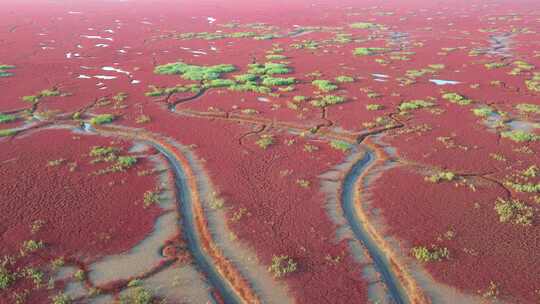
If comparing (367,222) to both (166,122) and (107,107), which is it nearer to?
(166,122)

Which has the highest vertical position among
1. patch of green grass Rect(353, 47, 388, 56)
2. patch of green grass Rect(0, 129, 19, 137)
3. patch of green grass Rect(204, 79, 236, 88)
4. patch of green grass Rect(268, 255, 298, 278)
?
patch of green grass Rect(353, 47, 388, 56)

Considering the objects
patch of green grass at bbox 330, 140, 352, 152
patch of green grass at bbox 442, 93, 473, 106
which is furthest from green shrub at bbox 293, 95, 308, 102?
patch of green grass at bbox 442, 93, 473, 106

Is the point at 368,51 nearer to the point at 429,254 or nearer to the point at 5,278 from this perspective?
the point at 429,254

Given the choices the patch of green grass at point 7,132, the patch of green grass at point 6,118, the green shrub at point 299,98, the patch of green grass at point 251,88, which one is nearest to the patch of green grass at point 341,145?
the green shrub at point 299,98

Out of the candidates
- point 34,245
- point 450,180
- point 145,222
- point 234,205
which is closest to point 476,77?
point 450,180

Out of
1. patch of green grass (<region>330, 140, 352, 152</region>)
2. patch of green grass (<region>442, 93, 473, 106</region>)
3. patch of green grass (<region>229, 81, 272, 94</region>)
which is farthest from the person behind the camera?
patch of green grass (<region>229, 81, 272, 94</region>)

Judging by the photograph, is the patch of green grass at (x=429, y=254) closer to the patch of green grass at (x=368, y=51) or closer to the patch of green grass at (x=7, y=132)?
the patch of green grass at (x=7, y=132)

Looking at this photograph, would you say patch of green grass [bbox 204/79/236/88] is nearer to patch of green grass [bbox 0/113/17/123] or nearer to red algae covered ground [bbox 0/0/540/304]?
red algae covered ground [bbox 0/0/540/304]
